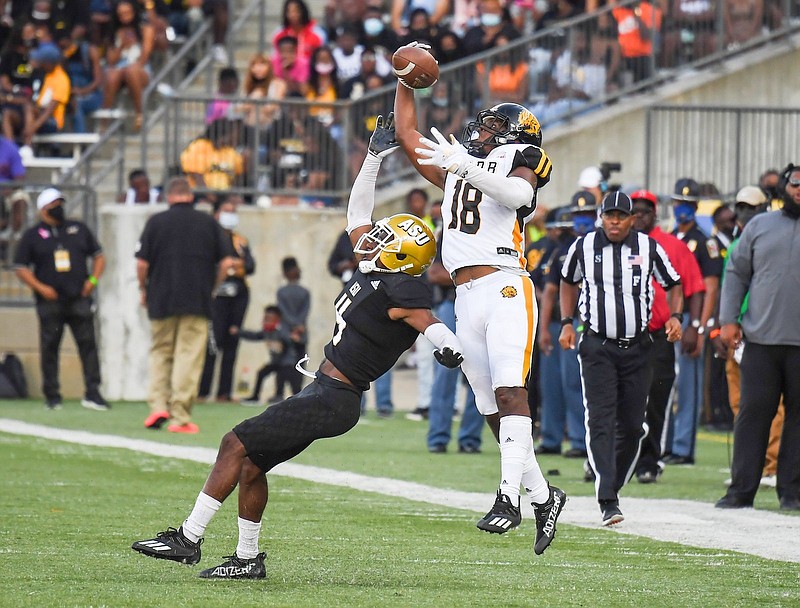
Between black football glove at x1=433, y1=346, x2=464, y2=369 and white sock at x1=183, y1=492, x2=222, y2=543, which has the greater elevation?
black football glove at x1=433, y1=346, x2=464, y2=369

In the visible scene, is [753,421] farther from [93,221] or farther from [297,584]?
[93,221]

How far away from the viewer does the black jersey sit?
7.41 metres

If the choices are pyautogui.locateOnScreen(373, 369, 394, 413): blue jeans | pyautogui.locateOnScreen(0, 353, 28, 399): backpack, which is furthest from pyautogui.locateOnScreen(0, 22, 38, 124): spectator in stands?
pyautogui.locateOnScreen(373, 369, 394, 413): blue jeans

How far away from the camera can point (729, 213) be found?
50.5ft

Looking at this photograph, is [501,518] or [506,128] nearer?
[501,518]

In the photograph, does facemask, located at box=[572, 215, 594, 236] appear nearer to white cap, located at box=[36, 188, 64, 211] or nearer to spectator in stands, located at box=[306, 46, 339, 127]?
white cap, located at box=[36, 188, 64, 211]

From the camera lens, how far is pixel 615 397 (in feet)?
33.8

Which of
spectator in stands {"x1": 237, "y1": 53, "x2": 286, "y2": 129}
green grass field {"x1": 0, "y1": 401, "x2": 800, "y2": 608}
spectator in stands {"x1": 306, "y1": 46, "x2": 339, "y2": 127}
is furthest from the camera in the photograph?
spectator in stands {"x1": 306, "y1": 46, "x2": 339, "y2": 127}

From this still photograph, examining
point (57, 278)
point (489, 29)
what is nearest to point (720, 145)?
point (489, 29)

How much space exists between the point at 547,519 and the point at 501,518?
0.37m

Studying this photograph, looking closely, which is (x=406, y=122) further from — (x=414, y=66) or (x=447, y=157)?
(x=447, y=157)

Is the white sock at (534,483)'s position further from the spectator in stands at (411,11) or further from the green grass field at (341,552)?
the spectator in stands at (411,11)

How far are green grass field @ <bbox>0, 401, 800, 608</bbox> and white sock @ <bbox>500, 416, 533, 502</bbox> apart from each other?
1.43 feet

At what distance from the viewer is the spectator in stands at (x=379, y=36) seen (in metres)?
22.6
